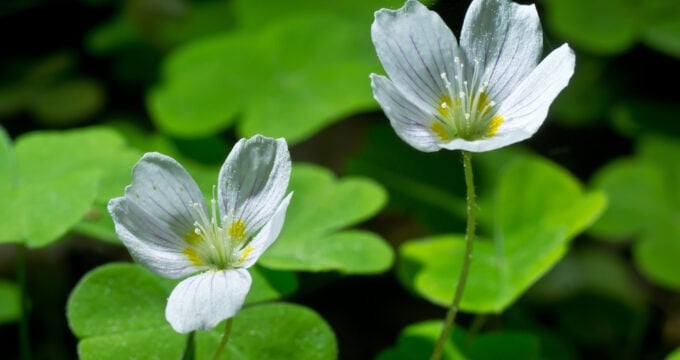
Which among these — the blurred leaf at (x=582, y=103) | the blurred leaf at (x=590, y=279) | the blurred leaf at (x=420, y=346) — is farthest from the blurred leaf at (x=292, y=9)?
the blurred leaf at (x=420, y=346)

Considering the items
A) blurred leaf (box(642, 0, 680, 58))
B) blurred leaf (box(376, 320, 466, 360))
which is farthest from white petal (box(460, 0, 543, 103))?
blurred leaf (box(642, 0, 680, 58))

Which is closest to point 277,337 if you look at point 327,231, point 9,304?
point 327,231

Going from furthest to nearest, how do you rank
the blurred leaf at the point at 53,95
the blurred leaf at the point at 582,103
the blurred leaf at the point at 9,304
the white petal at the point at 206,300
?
the blurred leaf at the point at 582,103, the blurred leaf at the point at 53,95, the blurred leaf at the point at 9,304, the white petal at the point at 206,300

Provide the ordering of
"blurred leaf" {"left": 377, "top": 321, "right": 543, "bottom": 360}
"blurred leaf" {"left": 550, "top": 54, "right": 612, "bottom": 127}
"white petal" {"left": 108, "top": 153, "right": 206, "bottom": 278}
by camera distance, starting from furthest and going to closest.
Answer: "blurred leaf" {"left": 550, "top": 54, "right": 612, "bottom": 127}
"blurred leaf" {"left": 377, "top": 321, "right": 543, "bottom": 360}
"white petal" {"left": 108, "top": 153, "right": 206, "bottom": 278}

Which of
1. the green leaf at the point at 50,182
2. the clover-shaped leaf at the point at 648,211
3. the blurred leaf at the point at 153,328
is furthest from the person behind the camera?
the clover-shaped leaf at the point at 648,211

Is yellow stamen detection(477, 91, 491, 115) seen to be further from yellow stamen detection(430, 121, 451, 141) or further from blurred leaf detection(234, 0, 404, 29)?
blurred leaf detection(234, 0, 404, 29)

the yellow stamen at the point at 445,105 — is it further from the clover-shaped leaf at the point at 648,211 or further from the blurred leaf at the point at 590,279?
the blurred leaf at the point at 590,279
